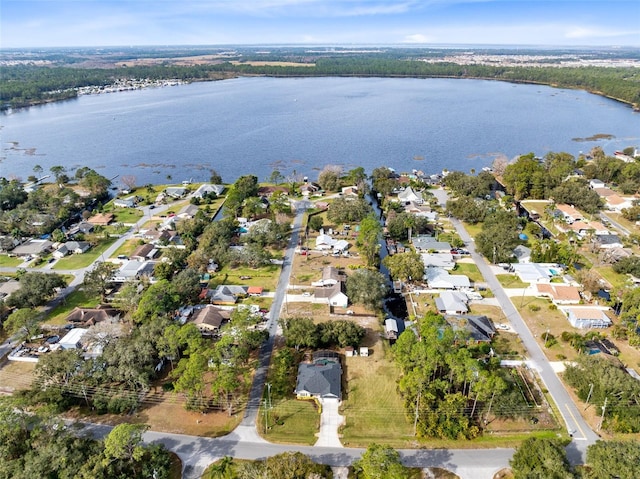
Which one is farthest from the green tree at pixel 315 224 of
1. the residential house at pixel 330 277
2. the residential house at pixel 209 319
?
the residential house at pixel 209 319

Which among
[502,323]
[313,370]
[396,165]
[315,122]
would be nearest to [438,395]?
[313,370]

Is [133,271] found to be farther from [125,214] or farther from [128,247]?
[125,214]

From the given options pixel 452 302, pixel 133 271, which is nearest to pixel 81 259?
pixel 133 271

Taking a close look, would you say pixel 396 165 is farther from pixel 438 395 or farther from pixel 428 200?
pixel 438 395

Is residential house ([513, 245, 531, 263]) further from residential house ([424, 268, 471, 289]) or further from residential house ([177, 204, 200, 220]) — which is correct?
residential house ([177, 204, 200, 220])

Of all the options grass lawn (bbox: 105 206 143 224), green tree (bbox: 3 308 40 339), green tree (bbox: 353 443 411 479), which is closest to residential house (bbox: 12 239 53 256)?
grass lawn (bbox: 105 206 143 224)

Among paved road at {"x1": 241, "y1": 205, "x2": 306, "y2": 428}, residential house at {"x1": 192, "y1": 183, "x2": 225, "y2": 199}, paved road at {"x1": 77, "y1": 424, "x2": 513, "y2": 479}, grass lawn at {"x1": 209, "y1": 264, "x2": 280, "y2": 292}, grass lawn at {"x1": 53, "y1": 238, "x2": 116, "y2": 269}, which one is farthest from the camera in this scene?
residential house at {"x1": 192, "y1": 183, "x2": 225, "y2": 199}
